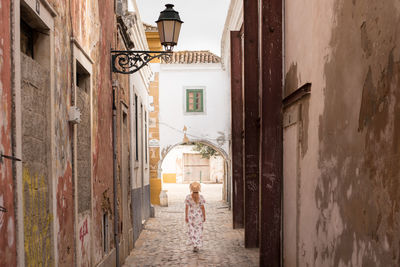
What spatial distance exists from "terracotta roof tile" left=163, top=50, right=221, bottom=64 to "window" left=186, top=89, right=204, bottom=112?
1494 mm

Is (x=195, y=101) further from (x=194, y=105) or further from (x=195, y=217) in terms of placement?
(x=195, y=217)

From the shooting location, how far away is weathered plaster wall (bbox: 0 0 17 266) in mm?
2969

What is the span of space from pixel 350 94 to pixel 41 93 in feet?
8.94

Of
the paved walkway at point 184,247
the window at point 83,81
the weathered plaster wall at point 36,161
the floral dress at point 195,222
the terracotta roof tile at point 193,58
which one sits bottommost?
the paved walkway at point 184,247

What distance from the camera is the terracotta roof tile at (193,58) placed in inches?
910

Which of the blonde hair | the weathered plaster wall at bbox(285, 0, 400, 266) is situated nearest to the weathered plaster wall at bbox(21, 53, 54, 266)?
the weathered plaster wall at bbox(285, 0, 400, 266)

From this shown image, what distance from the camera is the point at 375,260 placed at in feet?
11.1

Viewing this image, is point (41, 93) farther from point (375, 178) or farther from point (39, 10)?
point (375, 178)

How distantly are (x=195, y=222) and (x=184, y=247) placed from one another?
0.95 metres

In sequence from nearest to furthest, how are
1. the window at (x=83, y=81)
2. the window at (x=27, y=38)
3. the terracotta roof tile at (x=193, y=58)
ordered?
the window at (x=27, y=38) → the window at (x=83, y=81) → the terracotta roof tile at (x=193, y=58)

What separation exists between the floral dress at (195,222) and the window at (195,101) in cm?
1199

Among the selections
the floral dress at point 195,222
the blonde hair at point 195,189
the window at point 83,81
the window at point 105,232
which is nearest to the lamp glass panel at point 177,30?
the window at point 83,81

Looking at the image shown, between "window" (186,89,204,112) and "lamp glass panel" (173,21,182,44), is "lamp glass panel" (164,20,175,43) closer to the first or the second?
"lamp glass panel" (173,21,182,44)

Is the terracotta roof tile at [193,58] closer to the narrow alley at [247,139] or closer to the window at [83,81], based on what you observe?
the narrow alley at [247,139]
